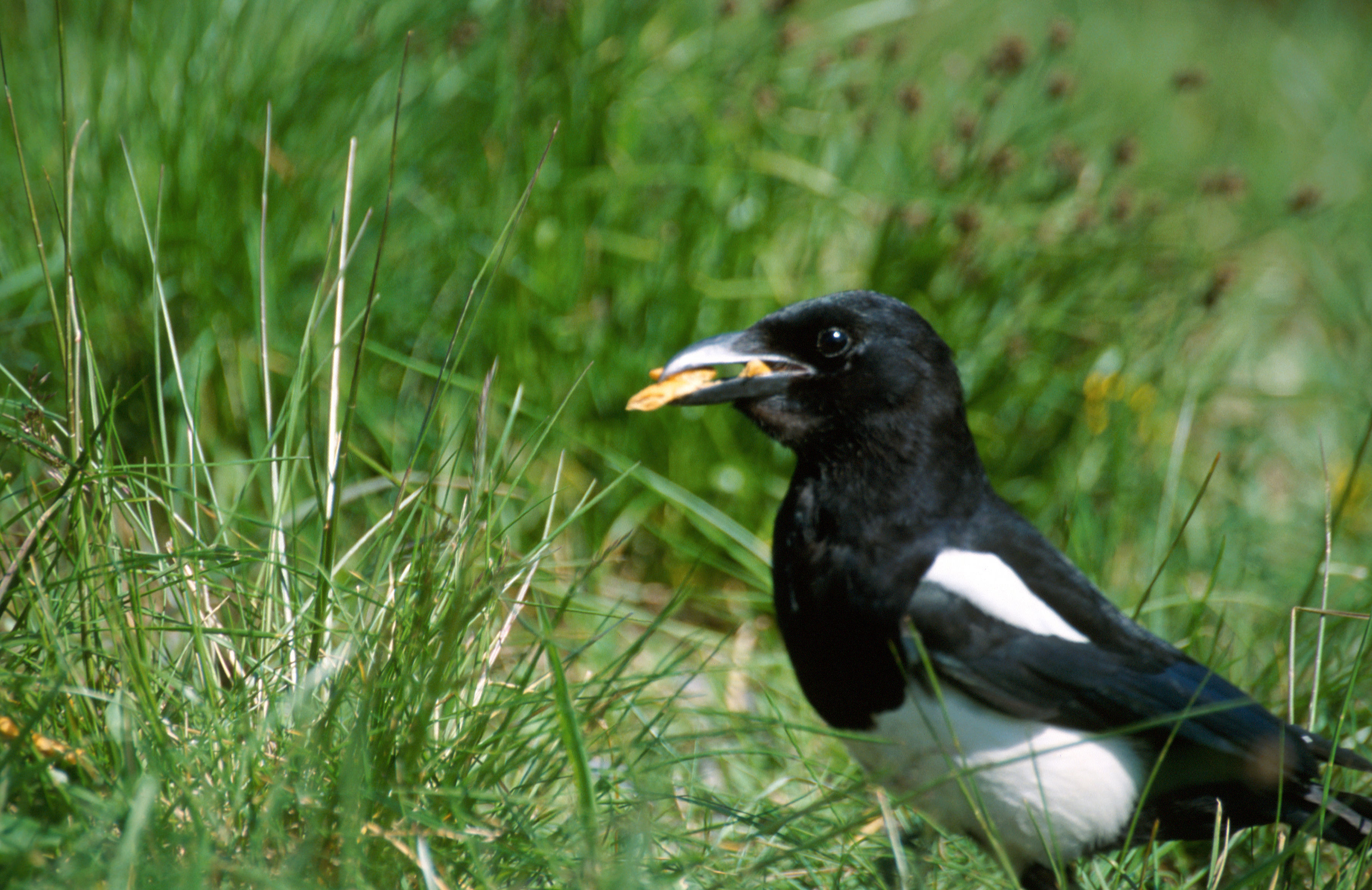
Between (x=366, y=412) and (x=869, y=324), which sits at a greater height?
(x=869, y=324)

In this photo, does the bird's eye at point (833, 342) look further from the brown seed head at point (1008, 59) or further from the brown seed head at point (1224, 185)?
the brown seed head at point (1224, 185)

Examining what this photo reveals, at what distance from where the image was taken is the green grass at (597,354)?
171cm

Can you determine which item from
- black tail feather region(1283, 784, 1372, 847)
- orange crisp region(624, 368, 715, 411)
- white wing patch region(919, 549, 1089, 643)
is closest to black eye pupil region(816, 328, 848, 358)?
orange crisp region(624, 368, 715, 411)

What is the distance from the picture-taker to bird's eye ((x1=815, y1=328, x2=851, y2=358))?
198 centimetres

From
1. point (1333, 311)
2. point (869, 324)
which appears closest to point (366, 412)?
point (869, 324)

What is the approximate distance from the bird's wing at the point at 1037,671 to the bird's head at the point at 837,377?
0.27m

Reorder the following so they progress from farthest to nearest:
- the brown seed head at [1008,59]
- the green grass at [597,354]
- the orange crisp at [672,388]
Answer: the brown seed head at [1008,59]
the orange crisp at [672,388]
the green grass at [597,354]

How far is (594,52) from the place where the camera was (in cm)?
307

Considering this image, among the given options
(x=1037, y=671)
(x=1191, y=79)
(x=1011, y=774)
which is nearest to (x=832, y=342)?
(x=1037, y=671)

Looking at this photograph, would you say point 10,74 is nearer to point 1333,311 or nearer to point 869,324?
point 869,324

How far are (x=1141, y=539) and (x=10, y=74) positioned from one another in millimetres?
3042

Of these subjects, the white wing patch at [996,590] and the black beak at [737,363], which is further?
the black beak at [737,363]

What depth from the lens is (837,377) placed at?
1979mm

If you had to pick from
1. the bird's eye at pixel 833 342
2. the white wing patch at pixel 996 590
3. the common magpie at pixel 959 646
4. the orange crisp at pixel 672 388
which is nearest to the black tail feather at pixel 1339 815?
the common magpie at pixel 959 646
